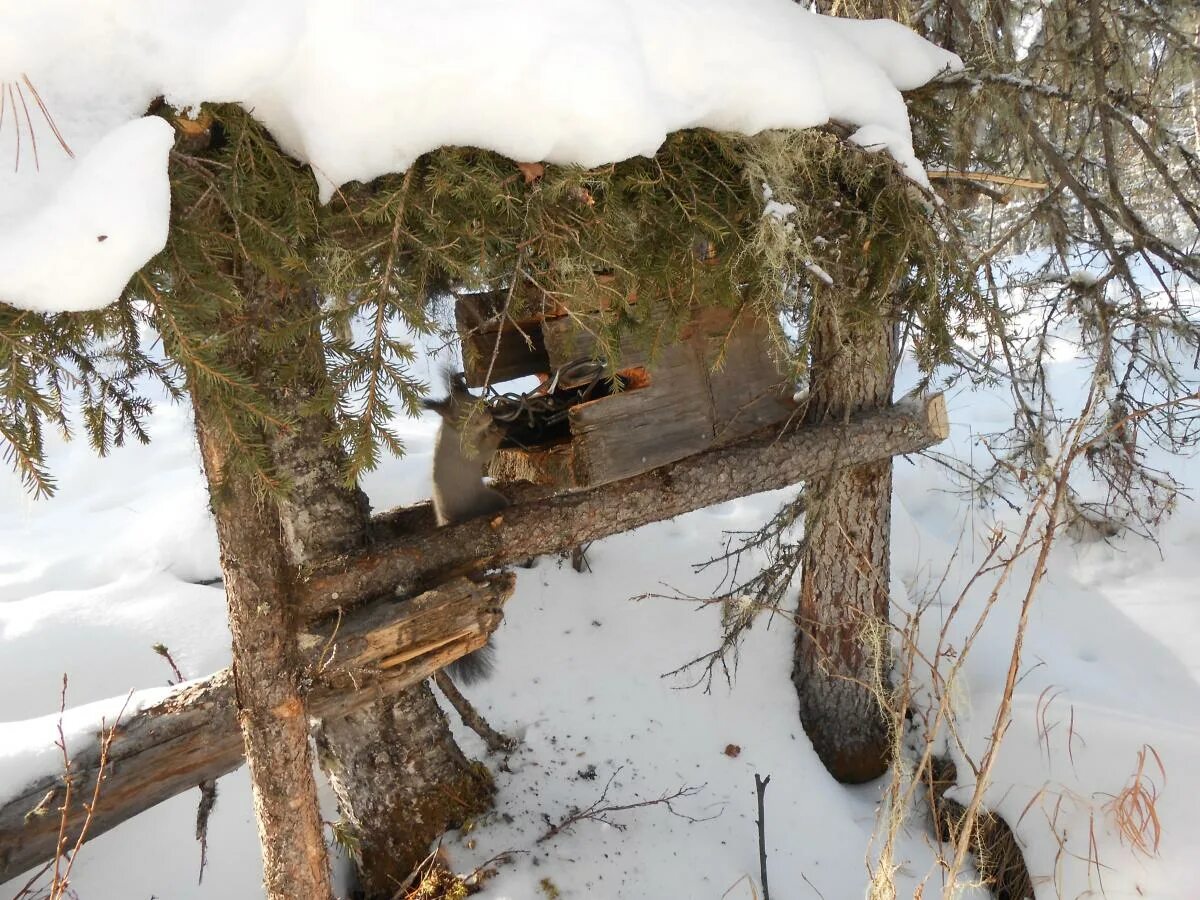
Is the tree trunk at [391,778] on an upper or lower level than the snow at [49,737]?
lower

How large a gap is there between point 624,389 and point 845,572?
1698mm

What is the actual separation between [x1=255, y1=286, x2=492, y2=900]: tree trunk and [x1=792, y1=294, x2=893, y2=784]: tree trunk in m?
1.53

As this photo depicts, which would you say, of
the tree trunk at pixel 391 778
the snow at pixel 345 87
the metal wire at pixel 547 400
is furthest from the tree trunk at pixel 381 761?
the snow at pixel 345 87

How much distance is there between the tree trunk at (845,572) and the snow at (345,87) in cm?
112

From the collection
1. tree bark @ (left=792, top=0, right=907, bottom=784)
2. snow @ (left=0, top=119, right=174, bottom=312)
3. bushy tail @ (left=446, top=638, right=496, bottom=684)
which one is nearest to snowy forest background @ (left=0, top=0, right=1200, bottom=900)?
snow @ (left=0, top=119, right=174, bottom=312)

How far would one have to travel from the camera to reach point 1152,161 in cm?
284

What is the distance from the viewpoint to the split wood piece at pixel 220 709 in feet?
6.61

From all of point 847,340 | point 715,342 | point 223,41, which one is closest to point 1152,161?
point 847,340

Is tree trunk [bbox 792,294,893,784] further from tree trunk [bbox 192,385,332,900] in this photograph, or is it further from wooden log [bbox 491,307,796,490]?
tree trunk [bbox 192,385,332,900]

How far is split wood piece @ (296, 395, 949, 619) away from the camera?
7.38 ft

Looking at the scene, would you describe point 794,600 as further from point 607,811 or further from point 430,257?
point 430,257

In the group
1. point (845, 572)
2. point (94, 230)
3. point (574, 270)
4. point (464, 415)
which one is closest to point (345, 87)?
point (94, 230)

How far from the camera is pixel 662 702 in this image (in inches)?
150

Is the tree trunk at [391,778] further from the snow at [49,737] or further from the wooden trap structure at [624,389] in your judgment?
the wooden trap structure at [624,389]
